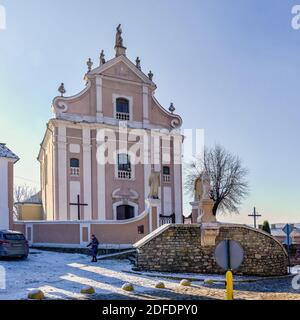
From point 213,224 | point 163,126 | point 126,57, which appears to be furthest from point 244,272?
point 126,57

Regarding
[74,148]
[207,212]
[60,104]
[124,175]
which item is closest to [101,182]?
[124,175]

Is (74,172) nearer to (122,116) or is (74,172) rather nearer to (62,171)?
(62,171)

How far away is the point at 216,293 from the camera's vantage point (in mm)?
9859

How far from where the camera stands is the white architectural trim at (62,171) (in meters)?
21.5

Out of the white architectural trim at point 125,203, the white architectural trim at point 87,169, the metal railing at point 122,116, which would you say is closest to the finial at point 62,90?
the white architectural trim at point 87,169

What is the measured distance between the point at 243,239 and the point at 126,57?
14.4 metres

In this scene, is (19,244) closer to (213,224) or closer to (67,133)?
(213,224)

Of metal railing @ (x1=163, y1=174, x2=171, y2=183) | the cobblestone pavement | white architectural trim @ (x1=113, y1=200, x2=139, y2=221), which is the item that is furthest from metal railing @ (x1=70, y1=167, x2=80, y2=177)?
the cobblestone pavement

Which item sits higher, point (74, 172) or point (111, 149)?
point (111, 149)

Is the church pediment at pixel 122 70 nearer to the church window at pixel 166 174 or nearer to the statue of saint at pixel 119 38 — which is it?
the statue of saint at pixel 119 38

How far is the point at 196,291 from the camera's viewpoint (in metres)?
10.1

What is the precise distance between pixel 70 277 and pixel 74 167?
450 inches

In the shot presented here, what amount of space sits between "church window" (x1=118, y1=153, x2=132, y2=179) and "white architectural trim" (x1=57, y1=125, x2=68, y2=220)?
3255 mm

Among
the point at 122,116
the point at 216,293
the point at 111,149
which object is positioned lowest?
the point at 216,293
